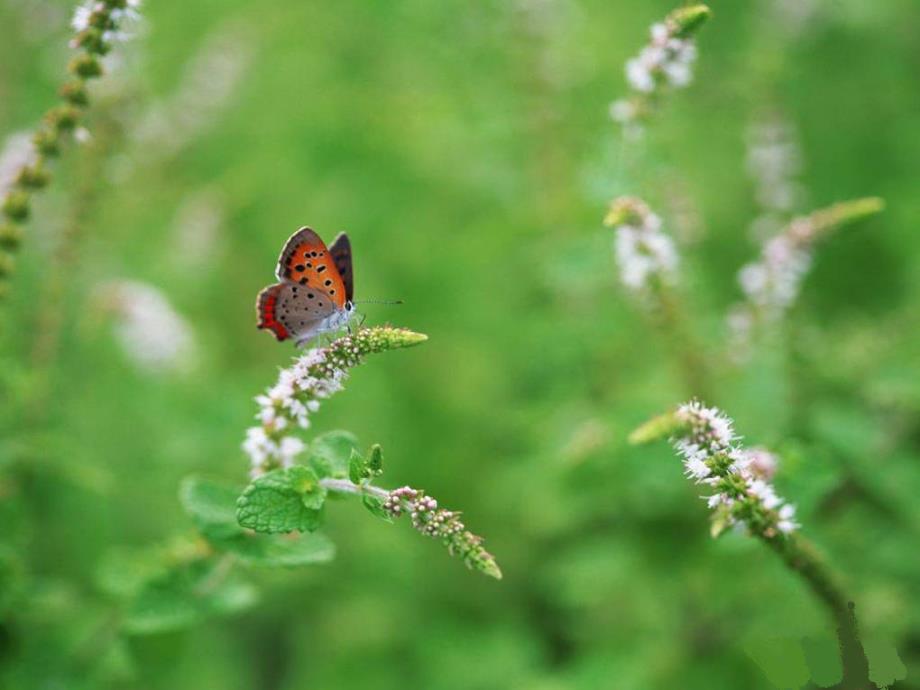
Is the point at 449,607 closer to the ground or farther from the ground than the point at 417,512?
farther from the ground

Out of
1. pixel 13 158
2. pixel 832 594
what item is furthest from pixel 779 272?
pixel 13 158

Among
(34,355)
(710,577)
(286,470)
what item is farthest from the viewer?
(710,577)

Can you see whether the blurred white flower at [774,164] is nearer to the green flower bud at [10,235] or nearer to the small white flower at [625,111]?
the small white flower at [625,111]

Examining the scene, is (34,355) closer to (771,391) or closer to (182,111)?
(182,111)

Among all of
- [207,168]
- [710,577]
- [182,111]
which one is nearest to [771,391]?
[710,577]

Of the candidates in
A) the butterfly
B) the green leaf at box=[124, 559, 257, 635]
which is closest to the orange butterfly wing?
the butterfly

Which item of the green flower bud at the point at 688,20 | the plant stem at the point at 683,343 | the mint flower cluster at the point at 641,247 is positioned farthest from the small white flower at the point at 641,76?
the plant stem at the point at 683,343
